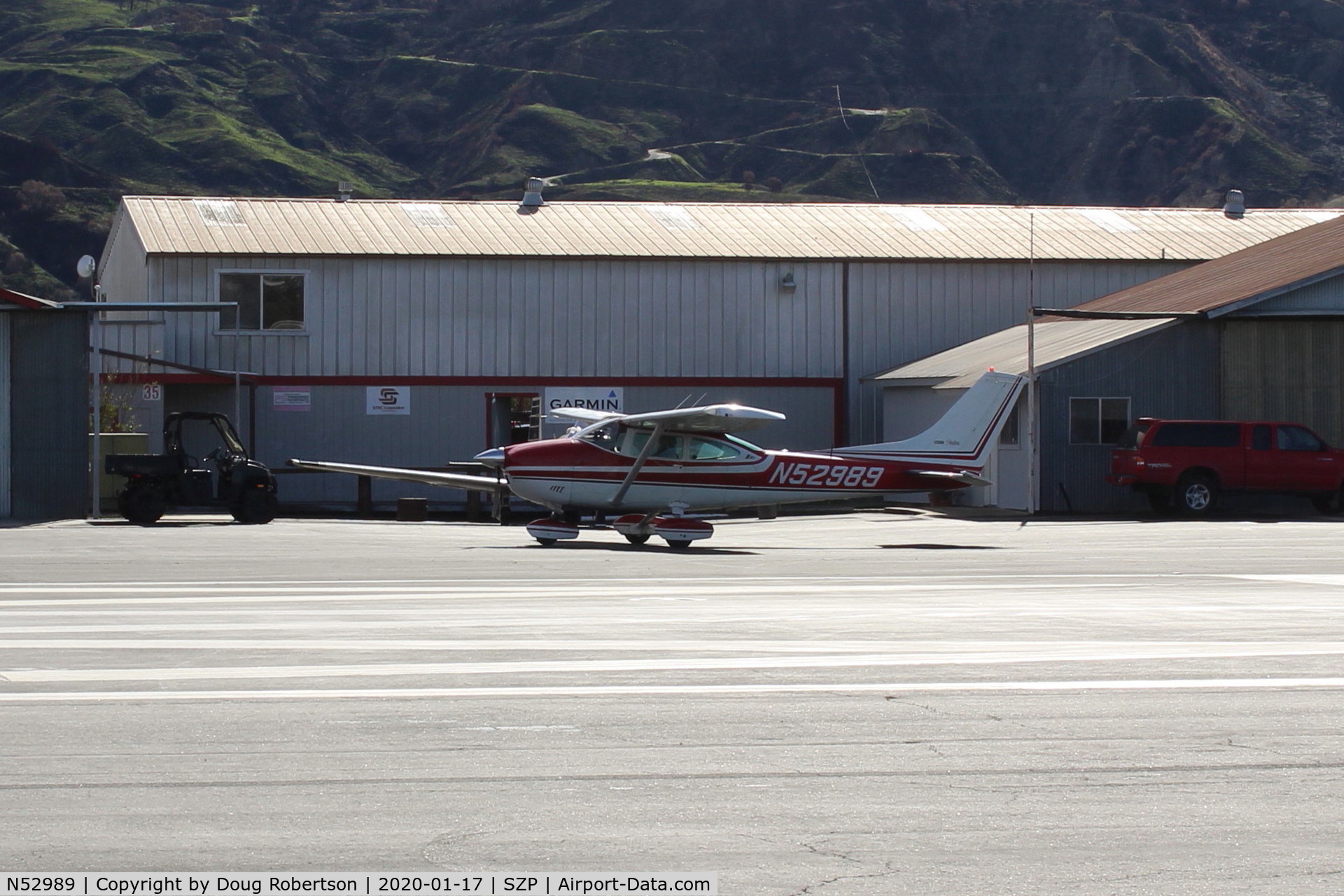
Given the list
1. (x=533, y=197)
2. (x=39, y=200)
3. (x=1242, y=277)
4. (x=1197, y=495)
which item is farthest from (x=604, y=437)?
(x=39, y=200)

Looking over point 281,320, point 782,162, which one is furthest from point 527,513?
point 782,162

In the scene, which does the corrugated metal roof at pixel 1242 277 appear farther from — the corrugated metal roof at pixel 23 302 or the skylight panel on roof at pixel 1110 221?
the corrugated metal roof at pixel 23 302

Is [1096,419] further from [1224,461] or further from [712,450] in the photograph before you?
[712,450]

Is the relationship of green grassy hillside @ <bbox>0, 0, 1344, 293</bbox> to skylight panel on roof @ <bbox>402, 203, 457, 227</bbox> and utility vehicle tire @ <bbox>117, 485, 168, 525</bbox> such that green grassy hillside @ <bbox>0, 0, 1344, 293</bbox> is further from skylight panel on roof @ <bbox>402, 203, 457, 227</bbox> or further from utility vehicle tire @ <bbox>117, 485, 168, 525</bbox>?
utility vehicle tire @ <bbox>117, 485, 168, 525</bbox>

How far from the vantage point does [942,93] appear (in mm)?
176000

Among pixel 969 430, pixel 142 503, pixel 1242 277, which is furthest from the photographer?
pixel 1242 277

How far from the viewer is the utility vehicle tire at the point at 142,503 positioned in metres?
26.6

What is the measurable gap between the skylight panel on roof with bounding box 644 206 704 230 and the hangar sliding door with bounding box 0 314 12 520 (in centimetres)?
1662

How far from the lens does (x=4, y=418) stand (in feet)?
90.5

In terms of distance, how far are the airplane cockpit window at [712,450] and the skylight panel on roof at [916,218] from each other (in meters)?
19.3

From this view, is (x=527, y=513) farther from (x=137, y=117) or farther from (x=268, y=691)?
(x=137, y=117)

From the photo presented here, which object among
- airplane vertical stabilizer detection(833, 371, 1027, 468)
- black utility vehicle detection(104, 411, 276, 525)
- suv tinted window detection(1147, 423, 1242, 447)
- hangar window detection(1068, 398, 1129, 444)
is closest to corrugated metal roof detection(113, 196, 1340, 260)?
hangar window detection(1068, 398, 1129, 444)

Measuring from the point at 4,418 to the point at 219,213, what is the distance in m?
11.7

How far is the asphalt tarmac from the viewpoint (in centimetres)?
589
